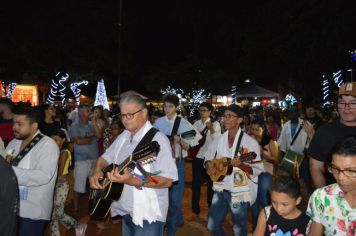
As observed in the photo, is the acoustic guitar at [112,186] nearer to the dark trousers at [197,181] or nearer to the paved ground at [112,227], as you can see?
the paved ground at [112,227]

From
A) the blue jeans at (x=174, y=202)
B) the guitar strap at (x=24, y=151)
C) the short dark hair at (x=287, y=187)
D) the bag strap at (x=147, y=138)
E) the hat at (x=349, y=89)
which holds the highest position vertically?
the hat at (x=349, y=89)

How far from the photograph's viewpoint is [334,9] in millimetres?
11906

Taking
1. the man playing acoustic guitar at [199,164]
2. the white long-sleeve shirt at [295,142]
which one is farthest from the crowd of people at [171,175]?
the white long-sleeve shirt at [295,142]

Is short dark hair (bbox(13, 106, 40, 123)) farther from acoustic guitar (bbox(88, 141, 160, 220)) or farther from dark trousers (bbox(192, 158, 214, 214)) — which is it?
dark trousers (bbox(192, 158, 214, 214))

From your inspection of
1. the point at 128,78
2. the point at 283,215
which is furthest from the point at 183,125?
the point at 128,78

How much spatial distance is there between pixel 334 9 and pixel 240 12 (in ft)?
90.3

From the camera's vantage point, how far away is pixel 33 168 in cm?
414

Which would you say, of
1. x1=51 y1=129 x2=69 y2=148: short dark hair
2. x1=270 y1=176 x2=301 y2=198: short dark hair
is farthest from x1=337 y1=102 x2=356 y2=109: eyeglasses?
x1=51 y1=129 x2=69 y2=148: short dark hair

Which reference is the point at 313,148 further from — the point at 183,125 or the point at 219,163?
the point at 183,125

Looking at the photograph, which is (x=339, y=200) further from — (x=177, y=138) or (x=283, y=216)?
(x=177, y=138)

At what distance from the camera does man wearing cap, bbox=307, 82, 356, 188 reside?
3826 mm

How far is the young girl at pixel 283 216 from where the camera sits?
3.42 metres

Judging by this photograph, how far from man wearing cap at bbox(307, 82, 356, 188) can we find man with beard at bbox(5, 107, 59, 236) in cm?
261

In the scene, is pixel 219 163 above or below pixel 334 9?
below
